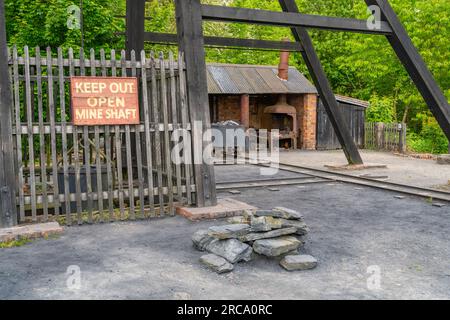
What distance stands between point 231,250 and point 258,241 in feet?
1.00

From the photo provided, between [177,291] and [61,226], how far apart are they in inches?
117

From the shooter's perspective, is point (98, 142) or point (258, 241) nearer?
point (258, 241)

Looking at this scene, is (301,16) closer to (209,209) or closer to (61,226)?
(209,209)

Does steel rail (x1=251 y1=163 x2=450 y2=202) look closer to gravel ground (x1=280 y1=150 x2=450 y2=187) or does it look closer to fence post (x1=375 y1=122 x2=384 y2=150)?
gravel ground (x1=280 y1=150 x2=450 y2=187)

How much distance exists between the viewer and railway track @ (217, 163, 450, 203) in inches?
345

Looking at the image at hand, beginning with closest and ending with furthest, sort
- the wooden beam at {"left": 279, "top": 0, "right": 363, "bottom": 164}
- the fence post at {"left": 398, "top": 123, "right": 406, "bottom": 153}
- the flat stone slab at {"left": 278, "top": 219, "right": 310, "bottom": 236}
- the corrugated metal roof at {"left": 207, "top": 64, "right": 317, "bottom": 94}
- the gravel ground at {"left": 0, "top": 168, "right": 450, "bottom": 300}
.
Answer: the gravel ground at {"left": 0, "top": 168, "right": 450, "bottom": 300}, the flat stone slab at {"left": 278, "top": 219, "right": 310, "bottom": 236}, the wooden beam at {"left": 279, "top": 0, "right": 363, "bottom": 164}, the fence post at {"left": 398, "top": 123, "right": 406, "bottom": 153}, the corrugated metal roof at {"left": 207, "top": 64, "right": 317, "bottom": 94}

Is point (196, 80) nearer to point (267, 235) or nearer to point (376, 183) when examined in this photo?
point (267, 235)

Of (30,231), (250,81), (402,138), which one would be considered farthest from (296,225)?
(250,81)

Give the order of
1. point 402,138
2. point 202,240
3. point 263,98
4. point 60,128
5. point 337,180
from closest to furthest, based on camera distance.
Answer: point 202,240
point 60,128
point 337,180
point 402,138
point 263,98

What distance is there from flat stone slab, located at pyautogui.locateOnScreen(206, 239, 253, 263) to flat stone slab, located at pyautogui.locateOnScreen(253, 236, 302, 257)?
0.09 meters

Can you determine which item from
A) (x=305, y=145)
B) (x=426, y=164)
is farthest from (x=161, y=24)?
(x=426, y=164)

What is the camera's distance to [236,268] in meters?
4.44

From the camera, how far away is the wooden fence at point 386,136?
738 inches

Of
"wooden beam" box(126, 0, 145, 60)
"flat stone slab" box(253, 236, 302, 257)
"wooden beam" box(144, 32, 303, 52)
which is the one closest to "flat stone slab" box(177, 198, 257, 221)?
"flat stone slab" box(253, 236, 302, 257)
